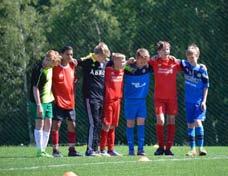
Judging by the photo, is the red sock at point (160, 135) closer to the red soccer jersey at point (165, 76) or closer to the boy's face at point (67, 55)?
the red soccer jersey at point (165, 76)

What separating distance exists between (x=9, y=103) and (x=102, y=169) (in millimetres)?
15631

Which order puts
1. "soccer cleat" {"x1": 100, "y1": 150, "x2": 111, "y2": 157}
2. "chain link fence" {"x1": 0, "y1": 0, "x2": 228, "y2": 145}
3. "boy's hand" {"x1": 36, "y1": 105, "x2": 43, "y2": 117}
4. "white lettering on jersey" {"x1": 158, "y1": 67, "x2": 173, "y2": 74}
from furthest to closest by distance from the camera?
"chain link fence" {"x1": 0, "y1": 0, "x2": 228, "y2": 145}
"white lettering on jersey" {"x1": 158, "y1": 67, "x2": 173, "y2": 74}
"soccer cleat" {"x1": 100, "y1": 150, "x2": 111, "y2": 157}
"boy's hand" {"x1": 36, "y1": 105, "x2": 43, "y2": 117}

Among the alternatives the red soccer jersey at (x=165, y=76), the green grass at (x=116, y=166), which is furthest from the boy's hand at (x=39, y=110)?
the red soccer jersey at (x=165, y=76)

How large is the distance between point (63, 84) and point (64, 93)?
0.47 feet

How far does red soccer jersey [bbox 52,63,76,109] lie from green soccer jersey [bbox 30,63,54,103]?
0.23m

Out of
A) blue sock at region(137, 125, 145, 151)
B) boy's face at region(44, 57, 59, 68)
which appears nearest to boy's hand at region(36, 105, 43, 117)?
boy's face at region(44, 57, 59, 68)

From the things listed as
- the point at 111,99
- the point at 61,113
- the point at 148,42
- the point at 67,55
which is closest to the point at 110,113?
the point at 111,99

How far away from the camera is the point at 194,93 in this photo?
1231 cm

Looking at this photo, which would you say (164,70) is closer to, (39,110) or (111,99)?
(111,99)

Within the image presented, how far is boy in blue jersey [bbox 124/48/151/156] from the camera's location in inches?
487

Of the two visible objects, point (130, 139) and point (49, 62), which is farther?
point (130, 139)

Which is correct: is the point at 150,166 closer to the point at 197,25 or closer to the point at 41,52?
the point at 197,25

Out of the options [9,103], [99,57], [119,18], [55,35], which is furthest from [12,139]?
[119,18]

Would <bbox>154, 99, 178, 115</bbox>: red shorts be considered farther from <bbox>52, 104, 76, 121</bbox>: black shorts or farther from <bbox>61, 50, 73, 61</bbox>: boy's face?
<bbox>61, 50, 73, 61</bbox>: boy's face
